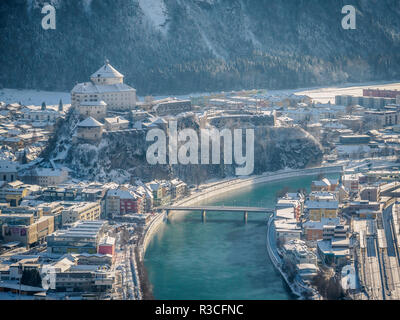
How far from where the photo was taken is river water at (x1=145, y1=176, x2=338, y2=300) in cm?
1873

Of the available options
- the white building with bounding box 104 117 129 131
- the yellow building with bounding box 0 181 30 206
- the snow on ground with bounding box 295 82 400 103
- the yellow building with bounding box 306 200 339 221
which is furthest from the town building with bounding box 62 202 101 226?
the snow on ground with bounding box 295 82 400 103

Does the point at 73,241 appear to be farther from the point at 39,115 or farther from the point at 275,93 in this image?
the point at 275,93

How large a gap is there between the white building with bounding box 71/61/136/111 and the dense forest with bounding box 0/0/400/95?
12.4m

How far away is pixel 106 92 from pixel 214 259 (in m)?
10.1

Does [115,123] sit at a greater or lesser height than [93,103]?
lesser

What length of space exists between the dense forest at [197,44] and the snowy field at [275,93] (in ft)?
3.12

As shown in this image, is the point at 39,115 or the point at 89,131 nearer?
the point at 89,131

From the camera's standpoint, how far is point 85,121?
91.1 ft

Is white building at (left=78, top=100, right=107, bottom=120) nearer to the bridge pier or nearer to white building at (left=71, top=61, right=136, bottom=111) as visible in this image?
white building at (left=71, top=61, right=136, bottom=111)

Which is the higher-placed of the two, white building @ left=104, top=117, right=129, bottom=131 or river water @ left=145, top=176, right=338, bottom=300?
white building @ left=104, top=117, right=129, bottom=131

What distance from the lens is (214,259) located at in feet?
68.5

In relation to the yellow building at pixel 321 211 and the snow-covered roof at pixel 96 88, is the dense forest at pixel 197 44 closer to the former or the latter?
the snow-covered roof at pixel 96 88

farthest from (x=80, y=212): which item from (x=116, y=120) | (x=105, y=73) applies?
(x=105, y=73)

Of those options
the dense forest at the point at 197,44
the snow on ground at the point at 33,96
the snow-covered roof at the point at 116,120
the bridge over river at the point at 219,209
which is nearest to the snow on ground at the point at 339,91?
the dense forest at the point at 197,44
